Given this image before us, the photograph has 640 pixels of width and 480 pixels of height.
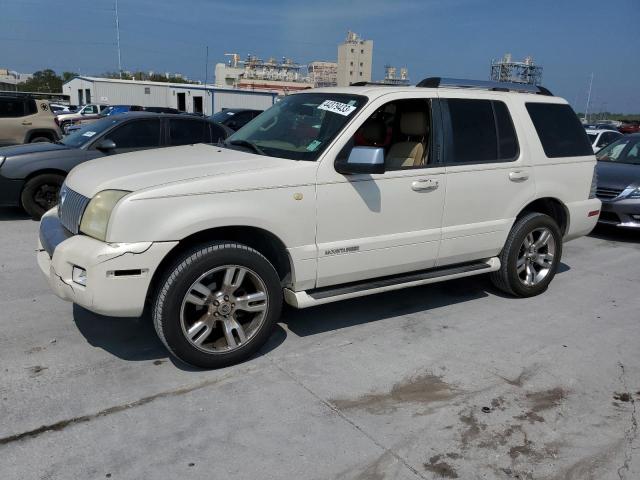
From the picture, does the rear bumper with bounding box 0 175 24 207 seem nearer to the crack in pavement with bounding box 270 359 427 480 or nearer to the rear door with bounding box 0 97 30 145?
the crack in pavement with bounding box 270 359 427 480

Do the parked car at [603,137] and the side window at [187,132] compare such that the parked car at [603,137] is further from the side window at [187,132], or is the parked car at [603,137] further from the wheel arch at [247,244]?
the wheel arch at [247,244]

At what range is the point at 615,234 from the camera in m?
8.97

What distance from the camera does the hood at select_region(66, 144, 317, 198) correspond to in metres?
3.46

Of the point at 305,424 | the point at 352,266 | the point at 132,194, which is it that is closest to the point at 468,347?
the point at 352,266

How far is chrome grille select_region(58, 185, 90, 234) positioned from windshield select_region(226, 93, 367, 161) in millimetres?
1320

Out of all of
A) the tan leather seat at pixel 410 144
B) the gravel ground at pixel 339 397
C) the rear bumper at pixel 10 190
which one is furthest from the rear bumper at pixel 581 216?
the rear bumper at pixel 10 190

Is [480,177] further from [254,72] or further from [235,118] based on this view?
[254,72]

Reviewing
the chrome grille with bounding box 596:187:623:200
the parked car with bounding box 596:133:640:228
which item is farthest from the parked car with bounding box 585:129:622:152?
the chrome grille with bounding box 596:187:623:200

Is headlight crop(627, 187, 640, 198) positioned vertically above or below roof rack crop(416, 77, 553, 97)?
below

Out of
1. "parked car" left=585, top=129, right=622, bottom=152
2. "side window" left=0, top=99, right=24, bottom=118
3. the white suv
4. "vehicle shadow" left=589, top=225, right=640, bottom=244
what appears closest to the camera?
the white suv

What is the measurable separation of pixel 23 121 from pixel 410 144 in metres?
11.5

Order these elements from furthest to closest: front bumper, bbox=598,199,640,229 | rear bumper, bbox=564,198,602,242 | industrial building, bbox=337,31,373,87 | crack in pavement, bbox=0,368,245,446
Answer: industrial building, bbox=337,31,373,87, front bumper, bbox=598,199,640,229, rear bumper, bbox=564,198,602,242, crack in pavement, bbox=0,368,245,446

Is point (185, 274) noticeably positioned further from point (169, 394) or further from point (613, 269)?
point (613, 269)

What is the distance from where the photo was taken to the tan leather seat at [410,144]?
15.3ft
